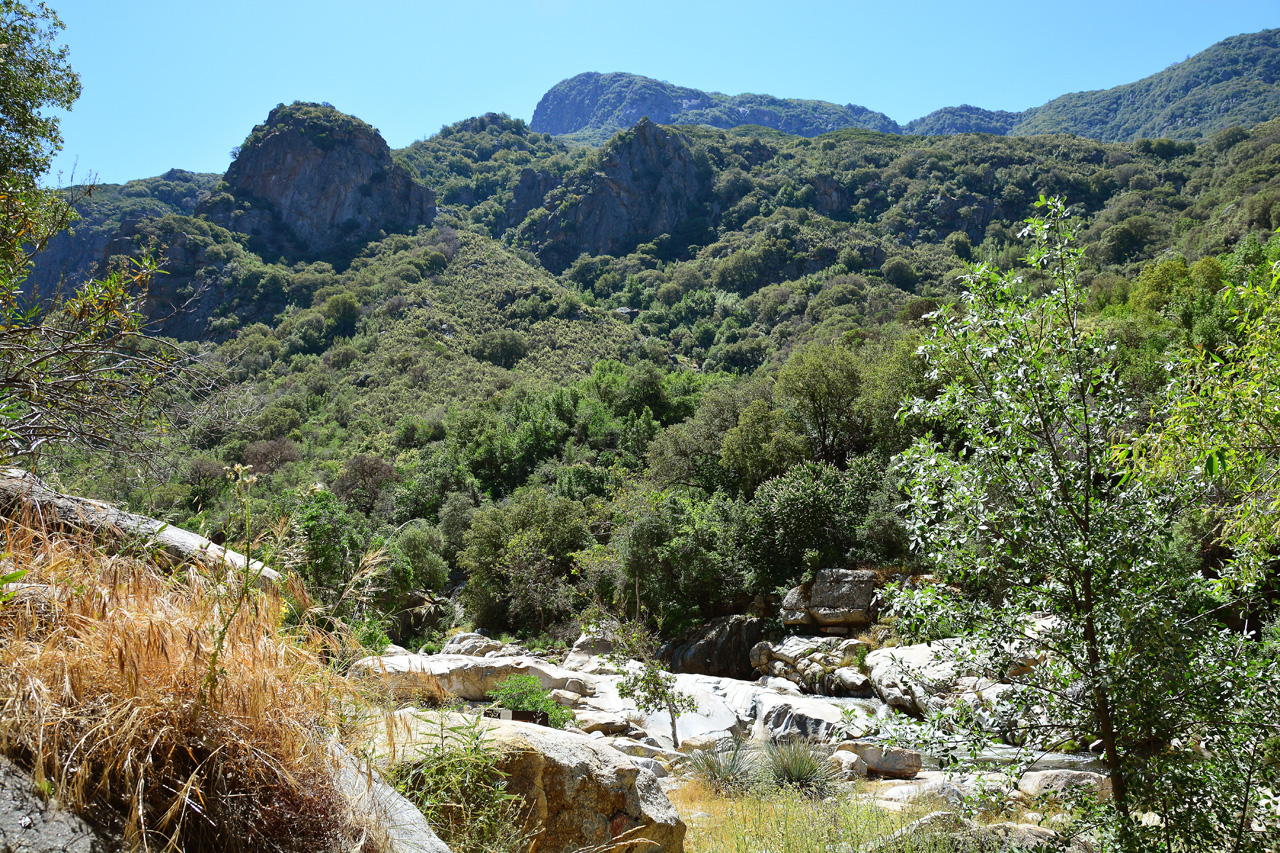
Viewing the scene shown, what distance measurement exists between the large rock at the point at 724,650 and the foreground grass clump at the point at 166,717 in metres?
17.9

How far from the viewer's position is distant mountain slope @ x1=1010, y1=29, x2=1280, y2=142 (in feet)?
355

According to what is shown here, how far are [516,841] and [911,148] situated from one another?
380 ft

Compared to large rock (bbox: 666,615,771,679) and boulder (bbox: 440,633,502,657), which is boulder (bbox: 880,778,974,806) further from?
boulder (bbox: 440,633,502,657)

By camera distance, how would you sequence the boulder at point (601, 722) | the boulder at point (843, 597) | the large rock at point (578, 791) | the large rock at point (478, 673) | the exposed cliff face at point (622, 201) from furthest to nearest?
1. the exposed cliff face at point (622, 201)
2. the boulder at point (843, 597)
3. the boulder at point (601, 722)
4. the large rock at point (478, 673)
5. the large rock at point (578, 791)

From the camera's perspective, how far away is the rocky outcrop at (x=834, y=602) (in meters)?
17.5

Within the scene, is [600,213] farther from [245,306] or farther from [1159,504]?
[1159,504]

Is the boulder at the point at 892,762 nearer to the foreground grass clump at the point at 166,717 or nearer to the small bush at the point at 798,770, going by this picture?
the small bush at the point at 798,770

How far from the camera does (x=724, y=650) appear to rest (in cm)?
1944

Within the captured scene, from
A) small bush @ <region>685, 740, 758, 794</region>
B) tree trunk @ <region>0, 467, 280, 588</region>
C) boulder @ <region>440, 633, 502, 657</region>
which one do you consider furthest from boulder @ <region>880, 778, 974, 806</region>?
boulder @ <region>440, 633, 502, 657</region>

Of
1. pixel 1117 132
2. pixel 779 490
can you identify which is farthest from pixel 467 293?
pixel 1117 132

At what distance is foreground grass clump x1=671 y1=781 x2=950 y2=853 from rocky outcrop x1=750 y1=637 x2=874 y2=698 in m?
8.07

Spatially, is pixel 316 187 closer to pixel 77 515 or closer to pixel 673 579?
pixel 673 579

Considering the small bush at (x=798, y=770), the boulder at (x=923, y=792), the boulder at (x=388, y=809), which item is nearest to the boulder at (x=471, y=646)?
the small bush at (x=798, y=770)

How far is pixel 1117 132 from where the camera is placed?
134625 mm
